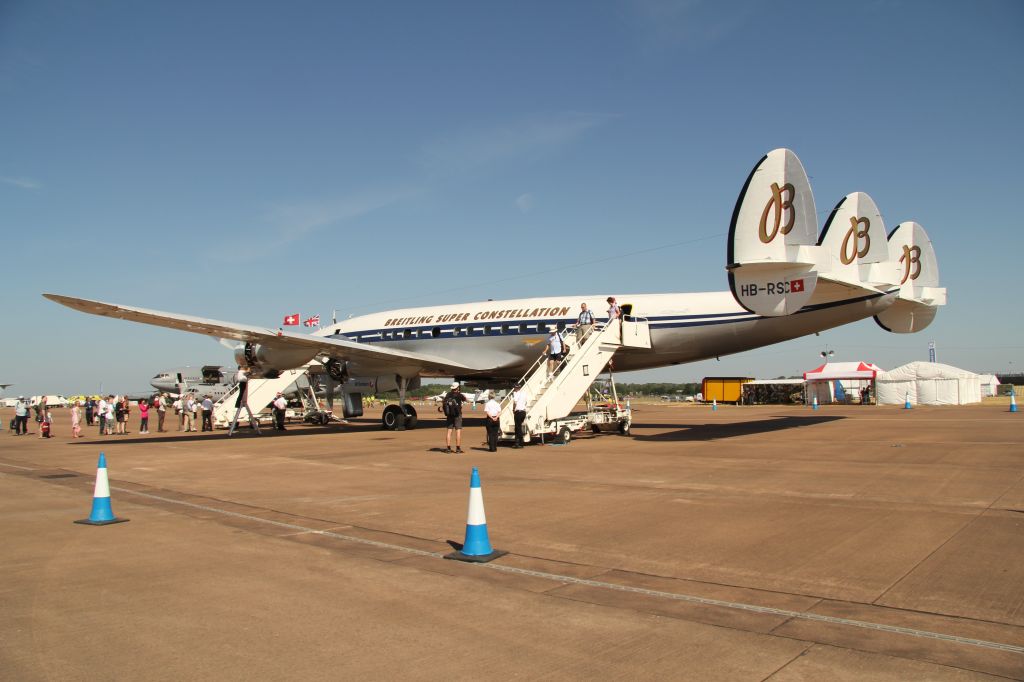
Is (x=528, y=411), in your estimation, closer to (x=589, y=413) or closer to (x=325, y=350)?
(x=589, y=413)

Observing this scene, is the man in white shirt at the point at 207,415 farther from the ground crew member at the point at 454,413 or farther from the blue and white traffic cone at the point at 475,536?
the blue and white traffic cone at the point at 475,536

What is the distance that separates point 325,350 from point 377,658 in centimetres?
1992

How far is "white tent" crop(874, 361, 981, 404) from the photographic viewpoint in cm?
4197

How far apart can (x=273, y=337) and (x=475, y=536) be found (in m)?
16.5

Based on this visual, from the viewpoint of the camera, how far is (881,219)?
17859 mm

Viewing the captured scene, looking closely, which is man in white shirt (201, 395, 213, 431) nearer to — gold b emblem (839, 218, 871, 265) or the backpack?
the backpack

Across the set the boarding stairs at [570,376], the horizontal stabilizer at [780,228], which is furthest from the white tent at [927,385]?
the horizontal stabilizer at [780,228]

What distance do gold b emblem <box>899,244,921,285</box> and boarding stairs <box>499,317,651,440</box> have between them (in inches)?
325

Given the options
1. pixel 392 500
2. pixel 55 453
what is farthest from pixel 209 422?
pixel 392 500

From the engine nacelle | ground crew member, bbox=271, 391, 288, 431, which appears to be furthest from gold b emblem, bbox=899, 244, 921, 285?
ground crew member, bbox=271, 391, 288, 431

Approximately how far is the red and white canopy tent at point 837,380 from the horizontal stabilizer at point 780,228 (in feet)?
113

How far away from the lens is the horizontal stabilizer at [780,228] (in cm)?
1573

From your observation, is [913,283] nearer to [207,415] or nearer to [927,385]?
[927,385]

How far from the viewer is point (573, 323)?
76.8ft
